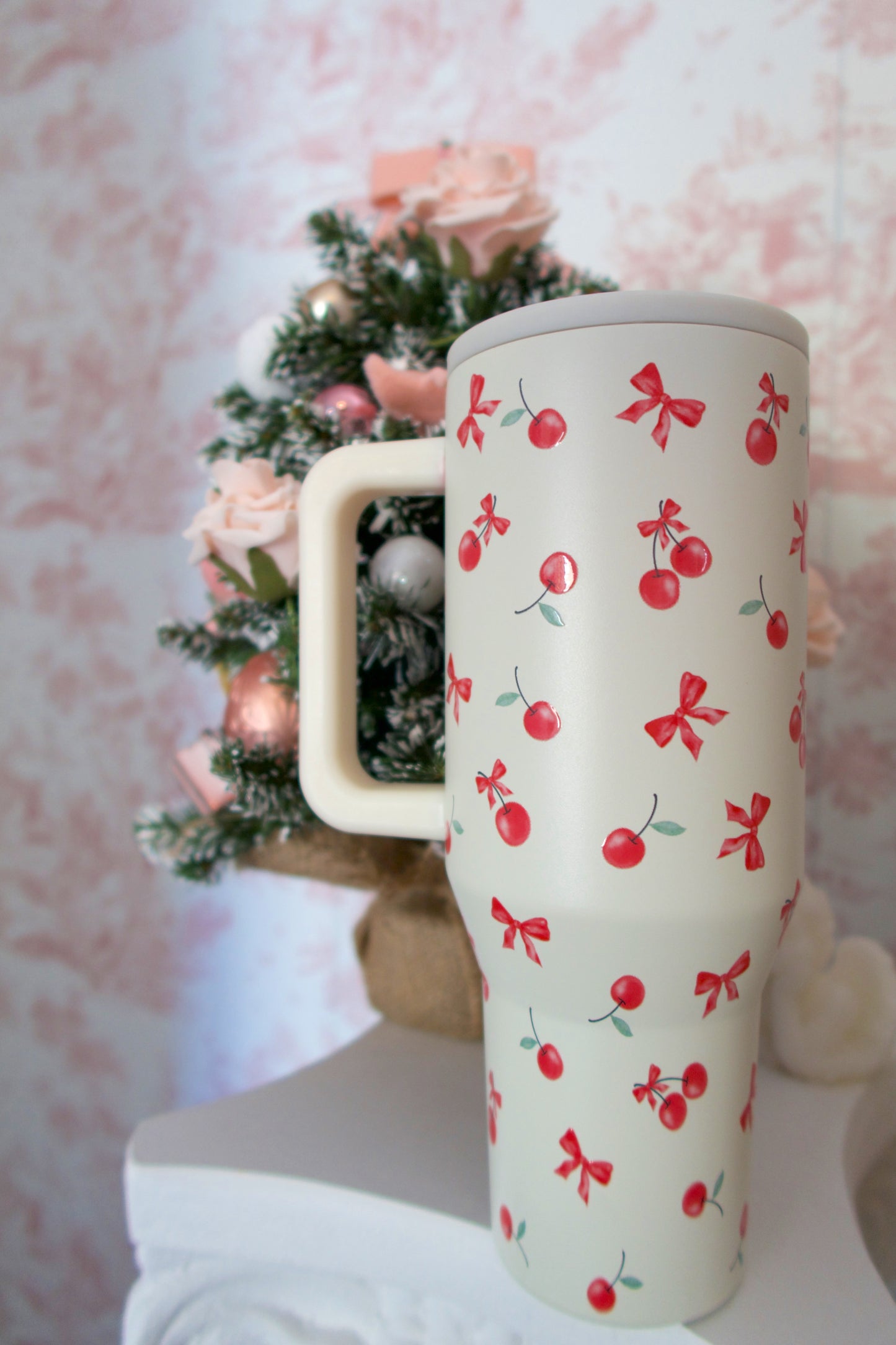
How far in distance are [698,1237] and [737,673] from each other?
8.4 inches

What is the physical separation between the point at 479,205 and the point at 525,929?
1.32 feet

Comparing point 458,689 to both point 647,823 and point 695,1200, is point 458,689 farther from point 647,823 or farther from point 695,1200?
point 695,1200

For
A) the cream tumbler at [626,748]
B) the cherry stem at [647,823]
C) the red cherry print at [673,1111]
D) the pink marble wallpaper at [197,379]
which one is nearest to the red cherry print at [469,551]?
the cream tumbler at [626,748]

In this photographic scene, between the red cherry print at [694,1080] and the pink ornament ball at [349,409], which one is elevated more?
the pink ornament ball at [349,409]

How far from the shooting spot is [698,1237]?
335 mm

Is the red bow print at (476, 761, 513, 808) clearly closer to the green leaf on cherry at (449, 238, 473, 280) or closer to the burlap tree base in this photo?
the burlap tree base

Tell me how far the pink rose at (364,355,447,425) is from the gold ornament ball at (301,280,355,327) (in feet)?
0.19

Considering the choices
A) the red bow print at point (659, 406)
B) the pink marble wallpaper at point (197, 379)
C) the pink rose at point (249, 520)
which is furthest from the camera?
the pink marble wallpaper at point (197, 379)

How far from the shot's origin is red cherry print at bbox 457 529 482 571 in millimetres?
323

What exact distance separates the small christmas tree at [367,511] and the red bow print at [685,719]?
0.17 metres

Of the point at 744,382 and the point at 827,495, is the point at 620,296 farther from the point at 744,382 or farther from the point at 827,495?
the point at 827,495

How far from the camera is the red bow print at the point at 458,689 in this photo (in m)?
0.33

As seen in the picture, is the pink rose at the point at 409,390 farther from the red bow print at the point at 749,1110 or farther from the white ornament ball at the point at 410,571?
the red bow print at the point at 749,1110

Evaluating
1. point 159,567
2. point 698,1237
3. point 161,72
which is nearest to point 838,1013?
point 698,1237
